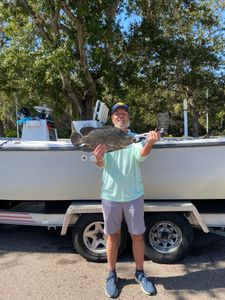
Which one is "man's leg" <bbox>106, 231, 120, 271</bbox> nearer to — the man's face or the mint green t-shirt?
the mint green t-shirt

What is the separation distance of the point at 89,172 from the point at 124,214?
1038 millimetres

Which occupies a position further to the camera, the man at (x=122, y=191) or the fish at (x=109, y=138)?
the man at (x=122, y=191)

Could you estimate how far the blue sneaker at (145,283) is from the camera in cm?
404

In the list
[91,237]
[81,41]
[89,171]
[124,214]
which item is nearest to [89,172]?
[89,171]

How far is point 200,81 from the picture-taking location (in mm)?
15938

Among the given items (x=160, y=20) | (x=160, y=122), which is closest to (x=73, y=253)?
(x=160, y=122)

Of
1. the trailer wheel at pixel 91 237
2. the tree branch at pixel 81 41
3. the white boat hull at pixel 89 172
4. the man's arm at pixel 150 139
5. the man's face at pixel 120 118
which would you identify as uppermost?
the tree branch at pixel 81 41

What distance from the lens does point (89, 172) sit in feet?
16.2

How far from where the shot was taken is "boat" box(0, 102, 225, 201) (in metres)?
4.79

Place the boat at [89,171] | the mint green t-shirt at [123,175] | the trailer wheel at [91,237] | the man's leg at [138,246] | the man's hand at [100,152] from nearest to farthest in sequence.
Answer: the man's hand at [100,152], the mint green t-shirt at [123,175], the man's leg at [138,246], the boat at [89,171], the trailer wheel at [91,237]

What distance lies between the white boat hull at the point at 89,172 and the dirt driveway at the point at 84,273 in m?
0.80

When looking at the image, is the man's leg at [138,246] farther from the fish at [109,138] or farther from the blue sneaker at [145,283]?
the fish at [109,138]

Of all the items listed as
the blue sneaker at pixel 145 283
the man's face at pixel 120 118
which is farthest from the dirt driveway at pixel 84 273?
the man's face at pixel 120 118

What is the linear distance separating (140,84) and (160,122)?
23.2 feet
